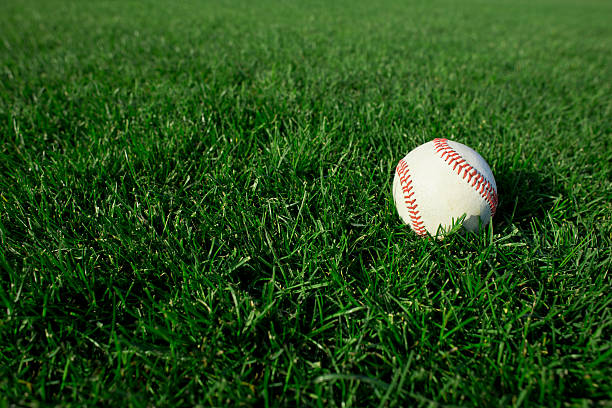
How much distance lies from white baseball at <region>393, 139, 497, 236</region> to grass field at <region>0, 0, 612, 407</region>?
10 centimetres

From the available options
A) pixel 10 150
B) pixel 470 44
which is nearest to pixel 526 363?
pixel 10 150

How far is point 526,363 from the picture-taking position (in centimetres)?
124

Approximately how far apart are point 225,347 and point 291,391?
30 centimetres

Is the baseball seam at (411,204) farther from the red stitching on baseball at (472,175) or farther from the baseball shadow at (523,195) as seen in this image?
the baseball shadow at (523,195)

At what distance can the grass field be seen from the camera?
122 centimetres

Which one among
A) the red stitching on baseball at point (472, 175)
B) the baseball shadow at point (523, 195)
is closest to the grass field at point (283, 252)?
the baseball shadow at point (523, 195)

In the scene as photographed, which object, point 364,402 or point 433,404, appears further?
point 364,402

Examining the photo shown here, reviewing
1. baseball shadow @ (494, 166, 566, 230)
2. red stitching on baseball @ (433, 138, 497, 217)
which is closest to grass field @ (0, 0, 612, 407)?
baseball shadow @ (494, 166, 566, 230)

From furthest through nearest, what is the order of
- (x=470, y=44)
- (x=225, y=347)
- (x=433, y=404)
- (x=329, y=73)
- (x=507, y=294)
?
(x=470, y=44) → (x=329, y=73) → (x=507, y=294) → (x=225, y=347) → (x=433, y=404)

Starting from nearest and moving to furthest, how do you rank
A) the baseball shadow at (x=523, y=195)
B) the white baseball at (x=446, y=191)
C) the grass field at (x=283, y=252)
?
the grass field at (x=283, y=252) < the white baseball at (x=446, y=191) < the baseball shadow at (x=523, y=195)

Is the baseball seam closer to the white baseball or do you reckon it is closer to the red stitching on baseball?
the white baseball

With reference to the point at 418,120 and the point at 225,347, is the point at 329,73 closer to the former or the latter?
the point at 418,120

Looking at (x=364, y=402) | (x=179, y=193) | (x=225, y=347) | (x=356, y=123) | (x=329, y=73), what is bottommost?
(x=364, y=402)

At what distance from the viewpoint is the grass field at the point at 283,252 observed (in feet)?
3.99
